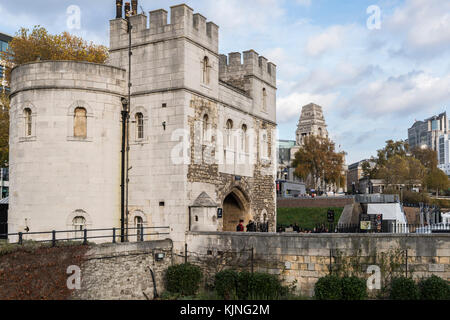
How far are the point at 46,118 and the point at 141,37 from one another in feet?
20.0

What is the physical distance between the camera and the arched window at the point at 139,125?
961 inches

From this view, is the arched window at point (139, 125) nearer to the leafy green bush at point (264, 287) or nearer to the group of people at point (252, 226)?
the group of people at point (252, 226)

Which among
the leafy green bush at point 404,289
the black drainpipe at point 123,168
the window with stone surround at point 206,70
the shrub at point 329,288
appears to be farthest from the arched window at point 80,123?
the leafy green bush at point 404,289

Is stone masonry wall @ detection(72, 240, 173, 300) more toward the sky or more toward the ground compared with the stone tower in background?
more toward the ground

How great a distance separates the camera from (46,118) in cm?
2281

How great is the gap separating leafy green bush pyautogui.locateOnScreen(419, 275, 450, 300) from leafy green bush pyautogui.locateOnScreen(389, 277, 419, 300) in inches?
11.5

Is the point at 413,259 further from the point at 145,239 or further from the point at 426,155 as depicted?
the point at 426,155

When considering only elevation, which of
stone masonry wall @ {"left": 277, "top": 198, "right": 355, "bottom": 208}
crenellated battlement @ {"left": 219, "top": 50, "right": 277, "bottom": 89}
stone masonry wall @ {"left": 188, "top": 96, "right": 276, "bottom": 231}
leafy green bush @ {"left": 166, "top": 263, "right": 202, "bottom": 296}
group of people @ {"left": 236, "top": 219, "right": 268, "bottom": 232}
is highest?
crenellated battlement @ {"left": 219, "top": 50, "right": 277, "bottom": 89}

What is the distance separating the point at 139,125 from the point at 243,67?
914cm

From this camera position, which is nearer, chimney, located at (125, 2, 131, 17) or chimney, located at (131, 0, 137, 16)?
chimney, located at (131, 0, 137, 16)

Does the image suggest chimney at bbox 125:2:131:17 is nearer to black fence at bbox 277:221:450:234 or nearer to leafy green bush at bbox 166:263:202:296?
leafy green bush at bbox 166:263:202:296

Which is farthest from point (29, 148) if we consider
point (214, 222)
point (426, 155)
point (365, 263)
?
point (426, 155)

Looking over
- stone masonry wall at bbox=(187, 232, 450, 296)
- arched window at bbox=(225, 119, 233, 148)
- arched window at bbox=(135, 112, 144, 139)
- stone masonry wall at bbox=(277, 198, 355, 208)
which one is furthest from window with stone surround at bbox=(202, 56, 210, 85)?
stone masonry wall at bbox=(277, 198, 355, 208)

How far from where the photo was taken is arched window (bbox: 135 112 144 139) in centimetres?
2442
